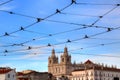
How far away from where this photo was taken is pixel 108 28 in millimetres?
23438

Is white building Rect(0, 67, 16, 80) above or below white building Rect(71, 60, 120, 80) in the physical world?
below

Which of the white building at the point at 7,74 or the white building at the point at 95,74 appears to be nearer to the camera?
the white building at the point at 7,74

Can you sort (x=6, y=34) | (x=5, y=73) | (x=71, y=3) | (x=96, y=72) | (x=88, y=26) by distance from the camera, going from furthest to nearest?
(x=96, y=72) < (x=5, y=73) < (x=6, y=34) < (x=88, y=26) < (x=71, y=3)

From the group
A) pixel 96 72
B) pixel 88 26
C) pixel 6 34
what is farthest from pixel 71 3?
pixel 96 72

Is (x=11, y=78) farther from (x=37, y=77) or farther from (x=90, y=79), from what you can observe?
(x=90, y=79)

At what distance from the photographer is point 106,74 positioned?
173500mm

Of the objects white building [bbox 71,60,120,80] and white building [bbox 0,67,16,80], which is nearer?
white building [bbox 0,67,16,80]

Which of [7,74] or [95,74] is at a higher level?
[95,74]

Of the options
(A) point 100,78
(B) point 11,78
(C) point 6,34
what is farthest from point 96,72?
(C) point 6,34

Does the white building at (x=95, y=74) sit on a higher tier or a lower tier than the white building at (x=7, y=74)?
higher

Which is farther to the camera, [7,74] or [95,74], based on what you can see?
[95,74]

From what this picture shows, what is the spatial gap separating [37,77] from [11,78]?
53550 millimetres

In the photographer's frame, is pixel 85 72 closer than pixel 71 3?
No

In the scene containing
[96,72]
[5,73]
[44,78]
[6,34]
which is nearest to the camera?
[6,34]
